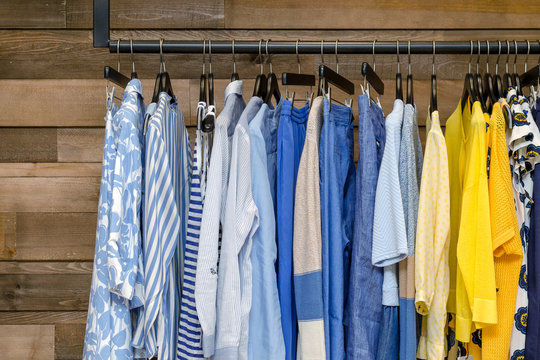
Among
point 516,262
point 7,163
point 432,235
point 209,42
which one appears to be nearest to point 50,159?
point 7,163

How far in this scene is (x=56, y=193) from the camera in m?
1.73

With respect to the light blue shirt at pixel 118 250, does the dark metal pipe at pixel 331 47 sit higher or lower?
higher

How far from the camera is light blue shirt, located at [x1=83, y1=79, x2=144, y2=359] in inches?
42.6

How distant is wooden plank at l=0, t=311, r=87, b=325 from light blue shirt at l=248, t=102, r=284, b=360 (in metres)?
0.86

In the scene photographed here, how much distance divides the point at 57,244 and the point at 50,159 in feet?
0.95

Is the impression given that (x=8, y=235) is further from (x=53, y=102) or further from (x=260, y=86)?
(x=260, y=86)

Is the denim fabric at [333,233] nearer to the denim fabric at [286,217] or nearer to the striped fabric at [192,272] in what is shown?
the denim fabric at [286,217]

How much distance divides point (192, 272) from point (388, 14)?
1.10m

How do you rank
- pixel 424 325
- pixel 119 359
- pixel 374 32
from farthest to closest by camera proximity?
pixel 374 32 → pixel 424 325 → pixel 119 359

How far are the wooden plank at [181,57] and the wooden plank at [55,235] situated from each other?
419mm

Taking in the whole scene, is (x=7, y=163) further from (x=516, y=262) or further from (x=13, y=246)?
(x=516, y=262)

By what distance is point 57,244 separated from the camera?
5.66ft

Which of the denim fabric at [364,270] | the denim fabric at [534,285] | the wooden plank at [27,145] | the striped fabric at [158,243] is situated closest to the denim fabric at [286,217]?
the denim fabric at [364,270]

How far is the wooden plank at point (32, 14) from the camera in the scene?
1.72m
